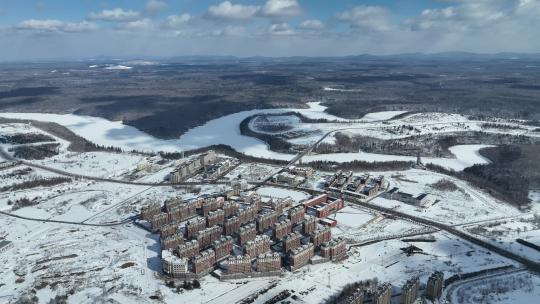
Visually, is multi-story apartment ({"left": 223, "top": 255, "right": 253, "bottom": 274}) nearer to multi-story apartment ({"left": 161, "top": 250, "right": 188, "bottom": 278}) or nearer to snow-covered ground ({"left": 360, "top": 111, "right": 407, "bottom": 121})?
multi-story apartment ({"left": 161, "top": 250, "right": 188, "bottom": 278})

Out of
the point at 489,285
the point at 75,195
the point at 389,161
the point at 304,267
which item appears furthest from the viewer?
the point at 389,161

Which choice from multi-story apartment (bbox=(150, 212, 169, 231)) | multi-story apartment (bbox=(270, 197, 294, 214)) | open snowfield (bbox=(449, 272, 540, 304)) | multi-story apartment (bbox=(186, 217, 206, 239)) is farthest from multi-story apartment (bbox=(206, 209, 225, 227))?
open snowfield (bbox=(449, 272, 540, 304))

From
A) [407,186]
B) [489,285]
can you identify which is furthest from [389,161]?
[489,285]

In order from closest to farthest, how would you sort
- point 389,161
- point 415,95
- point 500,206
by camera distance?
point 500,206 → point 389,161 → point 415,95

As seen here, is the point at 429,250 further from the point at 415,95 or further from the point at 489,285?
the point at 415,95

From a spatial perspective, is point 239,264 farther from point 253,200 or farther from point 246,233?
point 253,200

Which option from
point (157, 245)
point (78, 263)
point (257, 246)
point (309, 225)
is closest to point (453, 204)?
point (309, 225)

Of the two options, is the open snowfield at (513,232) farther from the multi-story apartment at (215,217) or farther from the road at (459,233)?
the multi-story apartment at (215,217)
